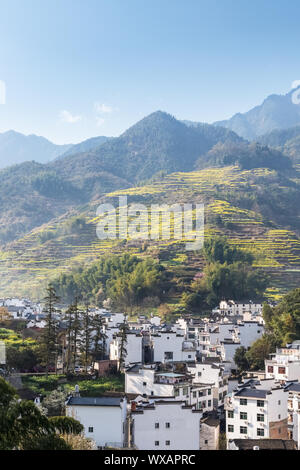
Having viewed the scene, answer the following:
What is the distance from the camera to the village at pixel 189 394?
10164 millimetres

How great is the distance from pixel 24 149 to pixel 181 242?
12903 centimetres

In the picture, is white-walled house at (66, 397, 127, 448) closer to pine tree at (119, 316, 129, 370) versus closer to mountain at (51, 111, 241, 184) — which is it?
pine tree at (119, 316, 129, 370)

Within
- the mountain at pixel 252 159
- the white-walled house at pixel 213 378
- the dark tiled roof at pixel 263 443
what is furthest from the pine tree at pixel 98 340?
the mountain at pixel 252 159

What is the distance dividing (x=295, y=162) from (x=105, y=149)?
36.0m

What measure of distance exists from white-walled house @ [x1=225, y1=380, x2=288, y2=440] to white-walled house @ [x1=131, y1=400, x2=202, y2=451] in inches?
49.9

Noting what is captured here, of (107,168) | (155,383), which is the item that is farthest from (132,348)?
(107,168)

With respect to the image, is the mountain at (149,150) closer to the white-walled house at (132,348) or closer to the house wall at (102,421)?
the white-walled house at (132,348)

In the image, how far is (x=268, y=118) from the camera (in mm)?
153500

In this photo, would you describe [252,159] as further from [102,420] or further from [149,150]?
[102,420]

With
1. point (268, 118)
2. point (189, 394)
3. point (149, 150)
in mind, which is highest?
point (268, 118)

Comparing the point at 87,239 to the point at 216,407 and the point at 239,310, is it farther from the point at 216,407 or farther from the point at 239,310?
the point at 216,407

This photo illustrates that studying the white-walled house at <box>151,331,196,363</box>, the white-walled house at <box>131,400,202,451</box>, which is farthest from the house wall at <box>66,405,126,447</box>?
the white-walled house at <box>151,331,196,363</box>

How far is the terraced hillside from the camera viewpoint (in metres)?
33.5

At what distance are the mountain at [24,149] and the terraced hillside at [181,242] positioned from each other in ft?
315
